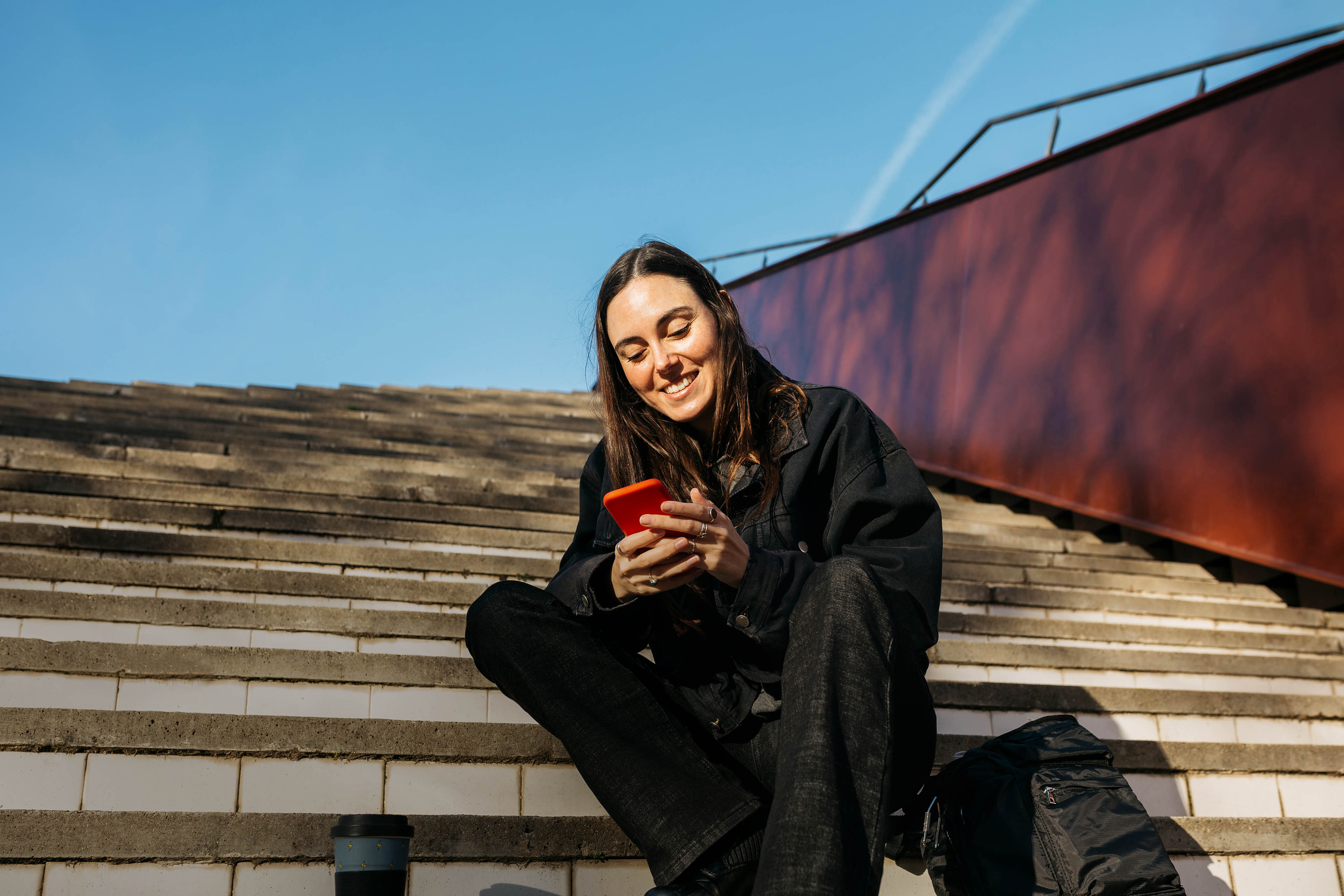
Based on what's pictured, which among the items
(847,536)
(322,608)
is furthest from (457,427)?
(847,536)

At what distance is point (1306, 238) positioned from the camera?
3.75m

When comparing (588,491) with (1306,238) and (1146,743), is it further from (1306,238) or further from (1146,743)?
(1306,238)

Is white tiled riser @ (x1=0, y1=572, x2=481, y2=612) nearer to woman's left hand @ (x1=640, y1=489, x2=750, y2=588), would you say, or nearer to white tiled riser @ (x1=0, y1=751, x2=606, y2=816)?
white tiled riser @ (x1=0, y1=751, x2=606, y2=816)

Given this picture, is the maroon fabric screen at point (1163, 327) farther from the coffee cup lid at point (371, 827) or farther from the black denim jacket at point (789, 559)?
the coffee cup lid at point (371, 827)

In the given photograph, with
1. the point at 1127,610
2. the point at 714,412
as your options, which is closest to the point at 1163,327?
the point at 1127,610

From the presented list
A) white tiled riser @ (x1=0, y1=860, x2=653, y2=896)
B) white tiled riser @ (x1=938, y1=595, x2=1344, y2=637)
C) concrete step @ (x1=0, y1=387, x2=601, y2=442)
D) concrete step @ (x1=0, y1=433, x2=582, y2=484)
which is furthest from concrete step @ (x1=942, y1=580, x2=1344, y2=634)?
concrete step @ (x1=0, y1=387, x2=601, y2=442)

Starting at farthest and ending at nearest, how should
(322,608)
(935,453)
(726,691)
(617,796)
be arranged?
(935,453) → (322,608) → (726,691) → (617,796)

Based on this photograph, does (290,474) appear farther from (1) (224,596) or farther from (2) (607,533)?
(2) (607,533)

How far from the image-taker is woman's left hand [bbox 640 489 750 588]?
4.72ft

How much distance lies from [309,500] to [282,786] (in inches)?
67.9

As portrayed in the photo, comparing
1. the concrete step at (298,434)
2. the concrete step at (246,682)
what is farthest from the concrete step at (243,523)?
the concrete step at (246,682)

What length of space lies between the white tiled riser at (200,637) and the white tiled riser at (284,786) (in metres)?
0.49

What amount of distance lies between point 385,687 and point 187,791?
0.52 m

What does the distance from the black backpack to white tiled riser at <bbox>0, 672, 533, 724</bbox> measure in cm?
93
